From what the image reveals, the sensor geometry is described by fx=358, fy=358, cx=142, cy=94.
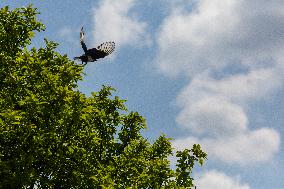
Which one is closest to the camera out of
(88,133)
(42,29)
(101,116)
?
(88,133)

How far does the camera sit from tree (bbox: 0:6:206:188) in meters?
16.1

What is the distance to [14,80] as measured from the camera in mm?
17062

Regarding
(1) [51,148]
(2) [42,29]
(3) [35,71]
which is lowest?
→ (1) [51,148]

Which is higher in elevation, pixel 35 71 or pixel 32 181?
pixel 35 71

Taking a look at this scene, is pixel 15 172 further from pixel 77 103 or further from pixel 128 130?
pixel 128 130

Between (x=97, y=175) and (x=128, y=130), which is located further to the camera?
(x=128, y=130)

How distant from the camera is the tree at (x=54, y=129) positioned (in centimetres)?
1608

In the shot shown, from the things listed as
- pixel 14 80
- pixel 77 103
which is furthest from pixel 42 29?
pixel 77 103

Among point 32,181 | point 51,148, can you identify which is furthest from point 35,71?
point 32,181

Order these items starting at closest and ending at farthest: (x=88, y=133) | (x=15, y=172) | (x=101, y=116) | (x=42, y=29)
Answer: (x=15, y=172) < (x=88, y=133) < (x=101, y=116) < (x=42, y=29)

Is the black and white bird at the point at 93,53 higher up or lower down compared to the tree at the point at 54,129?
higher up

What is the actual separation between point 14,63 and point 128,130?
7864 millimetres

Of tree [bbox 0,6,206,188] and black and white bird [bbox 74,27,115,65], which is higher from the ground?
black and white bird [bbox 74,27,115,65]

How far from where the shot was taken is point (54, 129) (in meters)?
16.3
